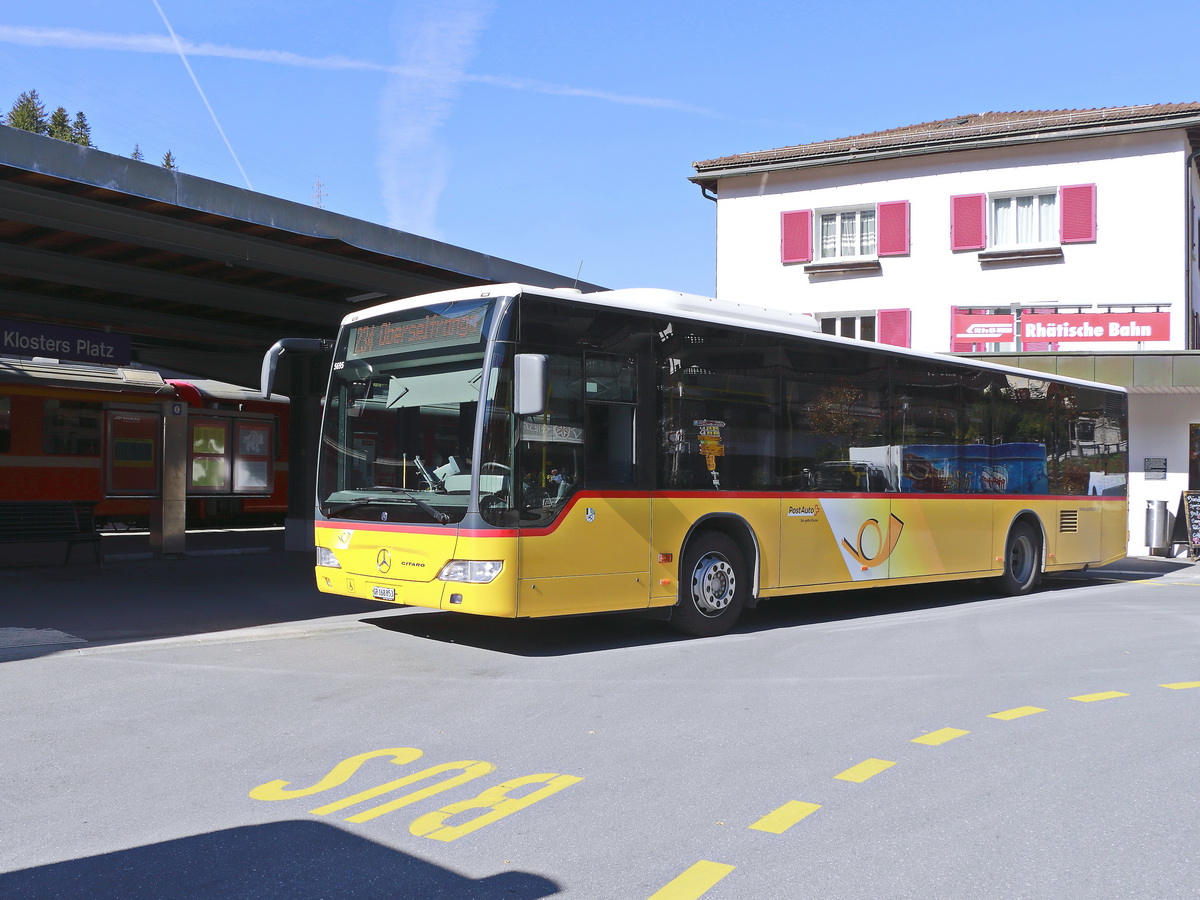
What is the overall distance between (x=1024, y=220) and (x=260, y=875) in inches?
1051

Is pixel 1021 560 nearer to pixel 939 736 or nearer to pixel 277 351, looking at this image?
pixel 939 736

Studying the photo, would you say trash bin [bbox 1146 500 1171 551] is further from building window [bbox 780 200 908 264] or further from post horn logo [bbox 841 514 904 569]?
post horn logo [bbox 841 514 904 569]

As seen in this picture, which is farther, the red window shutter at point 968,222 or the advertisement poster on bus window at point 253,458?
the red window shutter at point 968,222

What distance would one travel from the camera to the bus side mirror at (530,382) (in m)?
8.53

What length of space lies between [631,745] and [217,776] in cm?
217

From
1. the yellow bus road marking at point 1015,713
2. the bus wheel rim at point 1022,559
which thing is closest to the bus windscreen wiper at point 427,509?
the yellow bus road marking at point 1015,713

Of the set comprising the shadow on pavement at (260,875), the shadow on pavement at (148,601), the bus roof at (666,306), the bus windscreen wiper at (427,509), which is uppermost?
the bus roof at (666,306)

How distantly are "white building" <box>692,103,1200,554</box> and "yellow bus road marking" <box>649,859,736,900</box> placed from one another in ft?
66.0

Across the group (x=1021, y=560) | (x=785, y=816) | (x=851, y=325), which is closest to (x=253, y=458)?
(x=851, y=325)

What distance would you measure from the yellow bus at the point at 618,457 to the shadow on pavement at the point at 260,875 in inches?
171

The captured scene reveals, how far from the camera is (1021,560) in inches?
610

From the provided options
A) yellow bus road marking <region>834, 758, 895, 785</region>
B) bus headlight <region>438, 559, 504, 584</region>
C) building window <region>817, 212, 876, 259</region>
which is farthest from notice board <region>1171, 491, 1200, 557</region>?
yellow bus road marking <region>834, 758, 895, 785</region>

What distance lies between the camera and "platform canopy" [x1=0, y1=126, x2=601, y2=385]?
10.4 metres

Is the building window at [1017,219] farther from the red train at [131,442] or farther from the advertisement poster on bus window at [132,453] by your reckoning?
the advertisement poster on bus window at [132,453]
